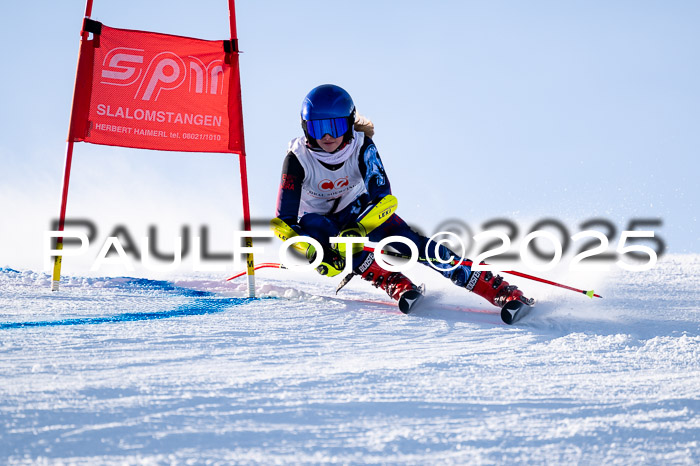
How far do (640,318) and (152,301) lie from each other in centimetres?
293

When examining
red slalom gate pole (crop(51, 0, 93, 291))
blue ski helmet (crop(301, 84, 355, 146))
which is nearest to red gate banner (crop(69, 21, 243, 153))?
red slalom gate pole (crop(51, 0, 93, 291))

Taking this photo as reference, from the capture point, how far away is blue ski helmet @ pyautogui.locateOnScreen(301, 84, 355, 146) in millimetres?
3830

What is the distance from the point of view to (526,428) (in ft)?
5.43

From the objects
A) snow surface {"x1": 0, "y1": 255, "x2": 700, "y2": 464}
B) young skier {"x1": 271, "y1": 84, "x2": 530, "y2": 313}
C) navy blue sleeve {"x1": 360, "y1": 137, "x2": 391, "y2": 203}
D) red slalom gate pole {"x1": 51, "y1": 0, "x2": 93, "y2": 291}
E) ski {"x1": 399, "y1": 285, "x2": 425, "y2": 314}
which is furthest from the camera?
red slalom gate pole {"x1": 51, "y1": 0, "x2": 93, "y2": 291}

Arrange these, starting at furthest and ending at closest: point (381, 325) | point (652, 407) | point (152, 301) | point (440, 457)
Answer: point (152, 301) → point (381, 325) → point (652, 407) → point (440, 457)

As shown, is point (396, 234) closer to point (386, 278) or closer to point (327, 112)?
point (386, 278)

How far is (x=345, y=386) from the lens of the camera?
1.96m

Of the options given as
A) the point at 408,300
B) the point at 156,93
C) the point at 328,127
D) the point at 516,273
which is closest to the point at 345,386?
the point at 408,300

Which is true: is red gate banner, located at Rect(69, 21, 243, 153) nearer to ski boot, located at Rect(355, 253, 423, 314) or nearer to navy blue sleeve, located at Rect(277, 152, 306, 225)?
navy blue sleeve, located at Rect(277, 152, 306, 225)

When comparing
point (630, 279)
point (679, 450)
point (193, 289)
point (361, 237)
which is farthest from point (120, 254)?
point (679, 450)

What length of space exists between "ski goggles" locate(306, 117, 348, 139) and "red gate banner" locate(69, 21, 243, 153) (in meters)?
1.35

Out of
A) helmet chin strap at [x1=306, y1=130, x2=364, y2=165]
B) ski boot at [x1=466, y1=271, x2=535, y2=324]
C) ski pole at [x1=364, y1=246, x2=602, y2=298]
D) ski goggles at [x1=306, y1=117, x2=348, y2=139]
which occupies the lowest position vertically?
ski boot at [x1=466, y1=271, x2=535, y2=324]

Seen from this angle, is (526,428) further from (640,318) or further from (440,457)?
(640,318)

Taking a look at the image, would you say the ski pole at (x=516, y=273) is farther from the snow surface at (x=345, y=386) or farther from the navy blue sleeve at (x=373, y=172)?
the navy blue sleeve at (x=373, y=172)
